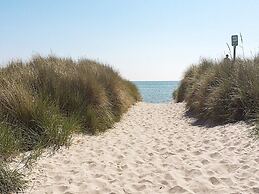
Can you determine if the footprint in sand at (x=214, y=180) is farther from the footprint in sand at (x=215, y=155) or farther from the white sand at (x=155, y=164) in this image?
the footprint in sand at (x=215, y=155)

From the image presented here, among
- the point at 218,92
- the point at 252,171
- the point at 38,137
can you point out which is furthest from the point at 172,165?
the point at 218,92

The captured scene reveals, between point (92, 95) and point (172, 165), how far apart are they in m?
3.96

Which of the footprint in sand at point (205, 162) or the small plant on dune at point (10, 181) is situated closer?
the small plant on dune at point (10, 181)

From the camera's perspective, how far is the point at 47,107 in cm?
734

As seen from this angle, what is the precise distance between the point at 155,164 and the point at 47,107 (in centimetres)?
254

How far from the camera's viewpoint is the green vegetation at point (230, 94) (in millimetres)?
8865

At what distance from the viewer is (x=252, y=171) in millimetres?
5258

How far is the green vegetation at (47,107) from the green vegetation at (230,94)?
2422 mm

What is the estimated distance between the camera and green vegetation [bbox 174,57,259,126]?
8865mm

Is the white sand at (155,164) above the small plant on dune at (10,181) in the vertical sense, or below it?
below

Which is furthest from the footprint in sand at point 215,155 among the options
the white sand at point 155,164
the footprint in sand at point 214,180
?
the footprint in sand at point 214,180

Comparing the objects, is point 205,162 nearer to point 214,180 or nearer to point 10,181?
point 214,180

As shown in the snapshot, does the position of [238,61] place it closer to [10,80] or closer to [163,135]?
[163,135]

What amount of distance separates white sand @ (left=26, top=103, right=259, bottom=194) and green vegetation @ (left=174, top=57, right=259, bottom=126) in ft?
2.05
